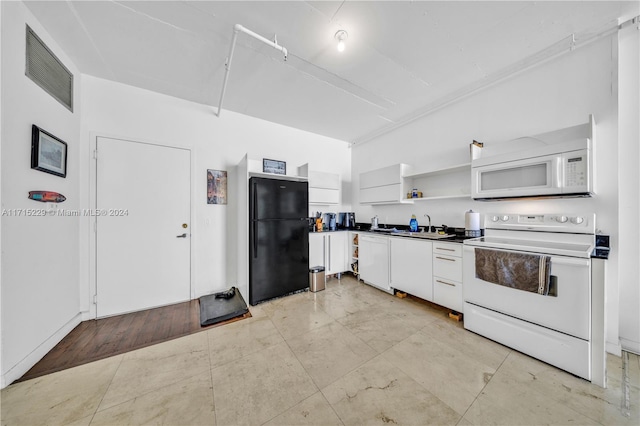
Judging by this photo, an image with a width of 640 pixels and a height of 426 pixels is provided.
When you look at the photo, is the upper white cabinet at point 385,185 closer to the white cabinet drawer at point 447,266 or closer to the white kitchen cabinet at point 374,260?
the white kitchen cabinet at point 374,260

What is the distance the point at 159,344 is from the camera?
6.57ft

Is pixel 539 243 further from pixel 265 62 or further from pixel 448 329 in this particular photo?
pixel 265 62

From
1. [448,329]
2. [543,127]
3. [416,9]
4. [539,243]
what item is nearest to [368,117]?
[416,9]

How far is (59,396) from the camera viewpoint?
56.6 inches

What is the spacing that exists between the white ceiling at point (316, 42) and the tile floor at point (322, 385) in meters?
2.84

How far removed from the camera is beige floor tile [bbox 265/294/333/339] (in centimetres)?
225

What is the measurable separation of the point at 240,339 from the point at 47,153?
2436 mm

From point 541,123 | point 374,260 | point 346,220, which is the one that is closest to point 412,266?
point 374,260

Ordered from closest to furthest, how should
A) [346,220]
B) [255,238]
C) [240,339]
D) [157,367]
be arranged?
[157,367] < [240,339] < [255,238] < [346,220]

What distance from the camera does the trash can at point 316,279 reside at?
3.26 metres

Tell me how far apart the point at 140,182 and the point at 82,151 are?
0.60 meters

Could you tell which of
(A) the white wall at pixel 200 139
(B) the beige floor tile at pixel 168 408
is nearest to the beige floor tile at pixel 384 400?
(B) the beige floor tile at pixel 168 408

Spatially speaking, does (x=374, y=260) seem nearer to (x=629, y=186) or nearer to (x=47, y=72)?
(x=629, y=186)

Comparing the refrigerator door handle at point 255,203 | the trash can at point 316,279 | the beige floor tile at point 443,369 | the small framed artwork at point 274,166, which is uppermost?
the small framed artwork at point 274,166
